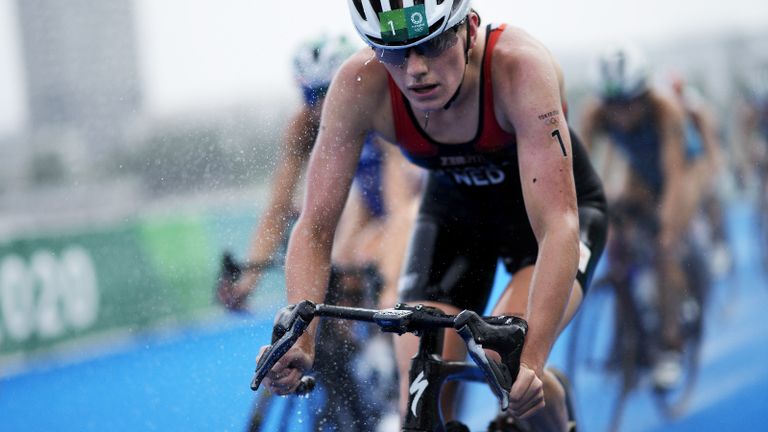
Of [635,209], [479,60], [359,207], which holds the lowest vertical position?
[635,209]

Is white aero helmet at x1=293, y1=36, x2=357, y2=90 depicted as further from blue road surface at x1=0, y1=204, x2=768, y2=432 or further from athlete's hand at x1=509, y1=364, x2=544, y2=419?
athlete's hand at x1=509, y1=364, x2=544, y2=419

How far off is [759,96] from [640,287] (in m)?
4.86

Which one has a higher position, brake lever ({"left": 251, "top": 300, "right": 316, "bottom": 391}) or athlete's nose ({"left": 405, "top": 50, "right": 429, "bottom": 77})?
athlete's nose ({"left": 405, "top": 50, "right": 429, "bottom": 77})

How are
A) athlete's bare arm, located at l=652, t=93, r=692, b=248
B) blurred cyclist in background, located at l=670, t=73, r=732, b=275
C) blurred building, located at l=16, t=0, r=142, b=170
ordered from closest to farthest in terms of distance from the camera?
athlete's bare arm, located at l=652, t=93, r=692, b=248
blurred cyclist in background, located at l=670, t=73, r=732, b=275
blurred building, located at l=16, t=0, r=142, b=170

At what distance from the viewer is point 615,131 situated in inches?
284

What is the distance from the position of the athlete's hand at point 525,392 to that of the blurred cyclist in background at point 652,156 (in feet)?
15.5

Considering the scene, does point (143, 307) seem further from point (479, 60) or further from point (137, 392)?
point (479, 60)

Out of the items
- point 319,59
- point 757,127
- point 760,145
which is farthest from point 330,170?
point 757,127

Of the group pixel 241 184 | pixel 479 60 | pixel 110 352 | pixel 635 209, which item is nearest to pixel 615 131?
pixel 635 209

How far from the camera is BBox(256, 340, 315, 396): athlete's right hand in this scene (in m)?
2.66

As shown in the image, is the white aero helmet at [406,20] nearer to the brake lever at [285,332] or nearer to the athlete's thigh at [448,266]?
the brake lever at [285,332]

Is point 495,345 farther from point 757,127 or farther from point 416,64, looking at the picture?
point 757,127

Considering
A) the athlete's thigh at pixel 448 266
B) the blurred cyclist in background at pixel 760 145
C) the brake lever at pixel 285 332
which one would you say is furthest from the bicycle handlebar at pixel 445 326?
the blurred cyclist in background at pixel 760 145

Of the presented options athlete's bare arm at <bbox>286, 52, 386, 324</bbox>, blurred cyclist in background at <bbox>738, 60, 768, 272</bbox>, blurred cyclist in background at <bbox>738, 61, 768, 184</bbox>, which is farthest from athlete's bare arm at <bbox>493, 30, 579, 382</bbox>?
blurred cyclist in background at <bbox>738, 60, 768, 272</bbox>
